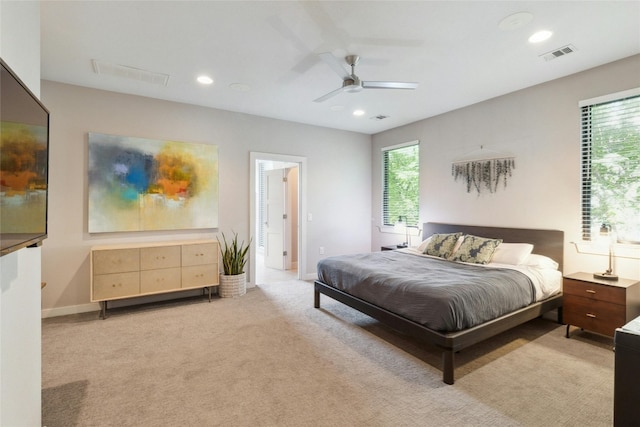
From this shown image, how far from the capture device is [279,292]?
186 inches

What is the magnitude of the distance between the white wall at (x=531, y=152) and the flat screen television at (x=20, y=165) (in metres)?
4.61

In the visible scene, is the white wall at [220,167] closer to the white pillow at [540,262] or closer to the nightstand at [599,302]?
the white pillow at [540,262]

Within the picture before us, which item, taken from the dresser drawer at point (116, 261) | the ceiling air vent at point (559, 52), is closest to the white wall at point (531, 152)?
the ceiling air vent at point (559, 52)

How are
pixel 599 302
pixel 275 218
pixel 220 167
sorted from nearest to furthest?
pixel 599 302 → pixel 220 167 → pixel 275 218

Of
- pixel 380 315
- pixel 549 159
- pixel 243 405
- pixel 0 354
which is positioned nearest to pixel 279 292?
pixel 380 315

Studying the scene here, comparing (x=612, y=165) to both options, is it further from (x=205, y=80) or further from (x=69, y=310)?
(x=69, y=310)

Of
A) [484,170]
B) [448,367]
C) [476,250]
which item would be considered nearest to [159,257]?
[448,367]

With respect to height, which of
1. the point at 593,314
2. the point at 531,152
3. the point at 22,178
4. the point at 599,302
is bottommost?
the point at 593,314

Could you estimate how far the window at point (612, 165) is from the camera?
9.90ft

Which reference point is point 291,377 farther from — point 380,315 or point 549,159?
point 549,159

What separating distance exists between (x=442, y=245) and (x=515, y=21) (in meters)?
2.64

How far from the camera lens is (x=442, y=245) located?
418cm

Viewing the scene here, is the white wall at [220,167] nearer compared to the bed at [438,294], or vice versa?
the bed at [438,294]

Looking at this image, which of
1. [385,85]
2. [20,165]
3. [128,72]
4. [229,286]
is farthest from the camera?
[229,286]
